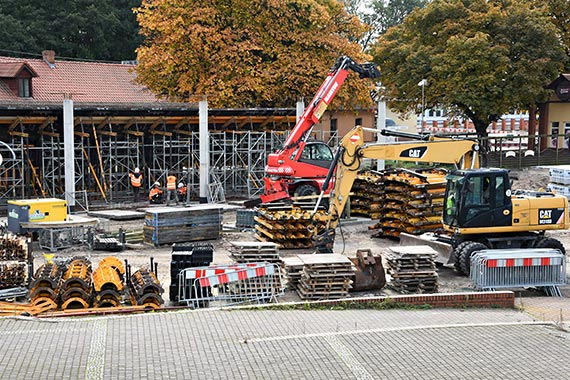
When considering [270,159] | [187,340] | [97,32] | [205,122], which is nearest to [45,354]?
[187,340]

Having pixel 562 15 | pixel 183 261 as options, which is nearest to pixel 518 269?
pixel 183 261

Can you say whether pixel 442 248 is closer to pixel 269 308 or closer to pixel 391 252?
pixel 391 252

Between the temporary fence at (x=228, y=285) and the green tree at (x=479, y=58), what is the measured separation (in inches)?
1141

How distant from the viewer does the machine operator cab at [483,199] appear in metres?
21.0

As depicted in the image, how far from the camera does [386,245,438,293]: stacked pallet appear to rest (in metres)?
18.8

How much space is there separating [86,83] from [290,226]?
28.9 meters

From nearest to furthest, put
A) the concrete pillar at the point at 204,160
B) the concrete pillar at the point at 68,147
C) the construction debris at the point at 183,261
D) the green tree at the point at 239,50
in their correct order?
the construction debris at the point at 183,261 < the concrete pillar at the point at 68,147 < the concrete pillar at the point at 204,160 < the green tree at the point at 239,50

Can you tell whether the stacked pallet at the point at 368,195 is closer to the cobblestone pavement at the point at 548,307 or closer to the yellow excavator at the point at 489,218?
the yellow excavator at the point at 489,218

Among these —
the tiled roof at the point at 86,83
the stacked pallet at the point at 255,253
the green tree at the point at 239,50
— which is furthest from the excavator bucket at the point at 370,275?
the tiled roof at the point at 86,83

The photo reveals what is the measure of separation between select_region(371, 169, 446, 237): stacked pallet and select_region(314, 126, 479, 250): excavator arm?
7.79ft

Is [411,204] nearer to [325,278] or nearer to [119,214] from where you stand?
[325,278]

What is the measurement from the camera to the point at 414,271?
62.0ft

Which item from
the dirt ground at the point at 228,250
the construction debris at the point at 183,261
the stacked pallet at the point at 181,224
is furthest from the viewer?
the stacked pallet at the point at 181,224

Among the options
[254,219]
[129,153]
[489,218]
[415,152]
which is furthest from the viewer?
[129,153]
